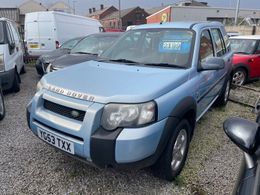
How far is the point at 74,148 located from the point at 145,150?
0.68m

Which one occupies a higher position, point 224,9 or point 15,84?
point 224,9

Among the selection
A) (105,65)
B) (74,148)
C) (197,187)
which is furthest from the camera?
(105,65)

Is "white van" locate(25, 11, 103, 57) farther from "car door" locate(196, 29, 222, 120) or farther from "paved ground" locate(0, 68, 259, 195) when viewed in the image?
"car door" locate(196, 29, 222, 120)

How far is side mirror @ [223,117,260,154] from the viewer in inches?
66.7

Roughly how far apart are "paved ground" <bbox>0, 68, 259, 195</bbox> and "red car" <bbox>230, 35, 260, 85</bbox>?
4.43 meters

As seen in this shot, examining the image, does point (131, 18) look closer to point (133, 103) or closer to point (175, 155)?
point (175, 155)

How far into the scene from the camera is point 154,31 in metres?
3.79

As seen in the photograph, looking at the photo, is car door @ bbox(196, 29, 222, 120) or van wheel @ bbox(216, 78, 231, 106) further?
van wheel @ bbox(216, 78, 231, 106)

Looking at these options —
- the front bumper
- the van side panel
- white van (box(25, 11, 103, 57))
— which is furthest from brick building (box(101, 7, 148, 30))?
the front bumper

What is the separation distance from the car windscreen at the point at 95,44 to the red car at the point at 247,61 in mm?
3762

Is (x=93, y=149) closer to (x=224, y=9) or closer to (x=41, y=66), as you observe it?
(x=41, y=66)

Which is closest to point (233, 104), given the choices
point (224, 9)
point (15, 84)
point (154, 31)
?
point (154, 31)

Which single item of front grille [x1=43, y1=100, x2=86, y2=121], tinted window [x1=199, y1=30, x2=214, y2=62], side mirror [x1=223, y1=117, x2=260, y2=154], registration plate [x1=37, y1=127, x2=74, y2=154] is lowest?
registration plate [x1=37, y1=127, x2=74, y2=154]

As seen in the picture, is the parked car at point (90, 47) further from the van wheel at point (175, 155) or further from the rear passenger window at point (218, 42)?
the van wheel at point (175, 155)
